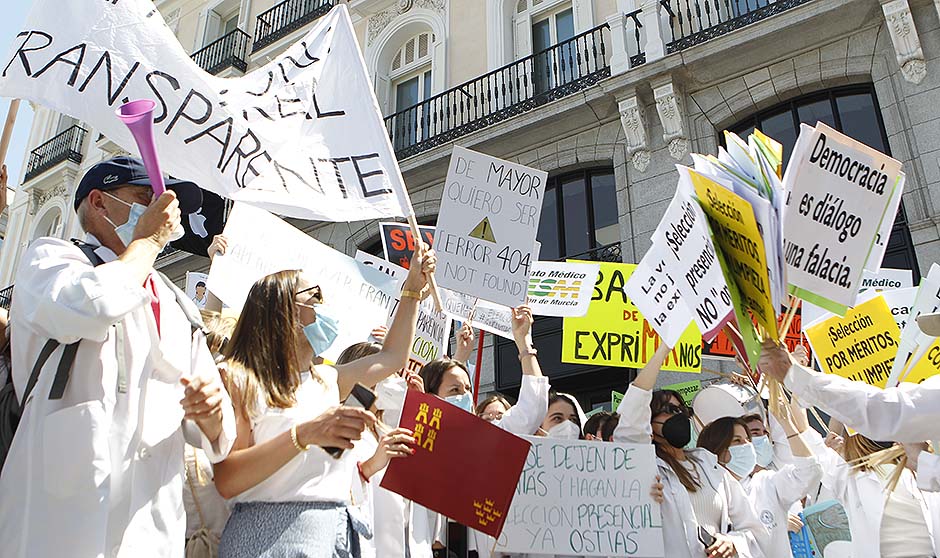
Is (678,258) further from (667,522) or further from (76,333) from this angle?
(76,333)

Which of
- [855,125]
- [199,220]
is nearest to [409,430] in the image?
[199,220]

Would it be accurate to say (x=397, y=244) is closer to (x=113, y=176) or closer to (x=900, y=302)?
(x=900, y=302)

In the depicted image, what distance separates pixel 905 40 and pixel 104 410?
945cm

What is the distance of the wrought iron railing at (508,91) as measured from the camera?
11.1 meters

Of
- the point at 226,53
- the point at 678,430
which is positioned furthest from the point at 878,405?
the point at 226,53

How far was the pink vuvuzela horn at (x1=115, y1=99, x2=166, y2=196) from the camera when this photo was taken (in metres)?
1.91

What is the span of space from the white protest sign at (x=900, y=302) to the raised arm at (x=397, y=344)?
13.4 ft

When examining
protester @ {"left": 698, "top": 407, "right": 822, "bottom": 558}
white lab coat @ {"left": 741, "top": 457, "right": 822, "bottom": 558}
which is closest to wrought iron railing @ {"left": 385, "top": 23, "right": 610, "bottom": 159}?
protester @ {"left": 698, "top": 407, "right": 822, "bottom": 558}

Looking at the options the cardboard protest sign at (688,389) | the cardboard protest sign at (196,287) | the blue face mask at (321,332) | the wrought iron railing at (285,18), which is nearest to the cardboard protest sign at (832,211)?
the blue face mask at (321,332)

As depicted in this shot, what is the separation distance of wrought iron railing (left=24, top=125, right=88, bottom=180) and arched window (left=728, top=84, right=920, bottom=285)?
16365 mm

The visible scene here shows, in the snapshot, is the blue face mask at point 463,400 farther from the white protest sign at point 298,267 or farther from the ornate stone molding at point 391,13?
the ornate stone molding at point 391,13

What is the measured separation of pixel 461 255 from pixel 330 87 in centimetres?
175

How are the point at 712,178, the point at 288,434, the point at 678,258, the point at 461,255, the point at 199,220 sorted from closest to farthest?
the point at 288,434
the point at 712,178
the point at 199,220
the point at 678,258
the point at 461,255

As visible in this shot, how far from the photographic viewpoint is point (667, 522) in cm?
345
